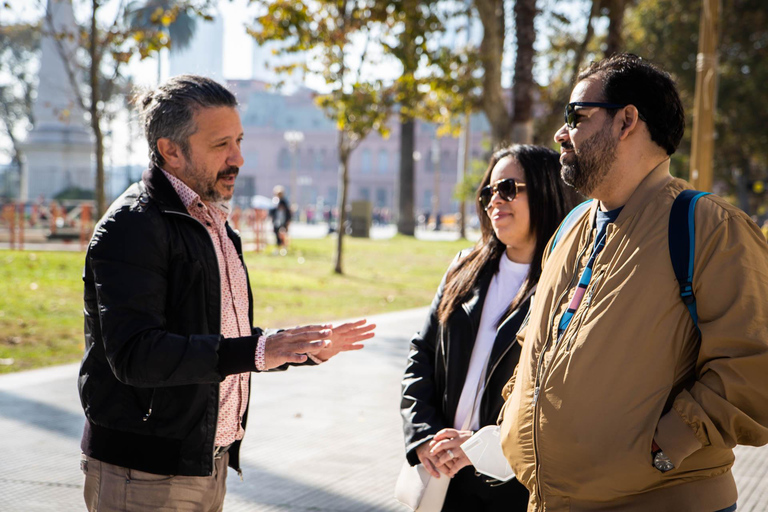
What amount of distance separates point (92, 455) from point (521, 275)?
162 cm

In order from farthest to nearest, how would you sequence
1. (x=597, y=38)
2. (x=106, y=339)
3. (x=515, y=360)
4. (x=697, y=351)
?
1. (x=597, y=38)
2. (x=515, y=360)
3. (x=106, y=339)
4. (x=697, y=351)

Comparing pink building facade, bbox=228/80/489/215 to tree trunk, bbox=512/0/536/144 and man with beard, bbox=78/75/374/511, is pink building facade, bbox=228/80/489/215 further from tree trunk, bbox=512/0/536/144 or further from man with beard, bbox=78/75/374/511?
man with beard, bbox=78/75/374/511

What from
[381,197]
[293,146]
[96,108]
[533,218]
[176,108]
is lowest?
[381,197]

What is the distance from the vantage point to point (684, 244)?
199 centimetres

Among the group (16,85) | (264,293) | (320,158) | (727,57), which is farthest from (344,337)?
(320,158)

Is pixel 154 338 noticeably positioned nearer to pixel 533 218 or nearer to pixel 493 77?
pixel 533 218

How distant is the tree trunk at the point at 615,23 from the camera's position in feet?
46.6

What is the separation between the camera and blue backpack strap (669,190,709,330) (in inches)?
77.7

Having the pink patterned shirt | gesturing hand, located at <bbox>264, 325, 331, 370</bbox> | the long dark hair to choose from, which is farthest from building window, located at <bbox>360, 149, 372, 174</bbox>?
gesturing hand, located at <bbox>264, 325, 331, 370</bbox>

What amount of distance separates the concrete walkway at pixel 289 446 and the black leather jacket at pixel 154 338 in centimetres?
221

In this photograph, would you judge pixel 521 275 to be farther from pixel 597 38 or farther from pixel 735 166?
pixel 735 166

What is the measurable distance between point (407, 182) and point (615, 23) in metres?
22.4

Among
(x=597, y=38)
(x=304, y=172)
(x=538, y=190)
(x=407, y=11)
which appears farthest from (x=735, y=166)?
(x=304, y=172)

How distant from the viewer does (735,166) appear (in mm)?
29844
